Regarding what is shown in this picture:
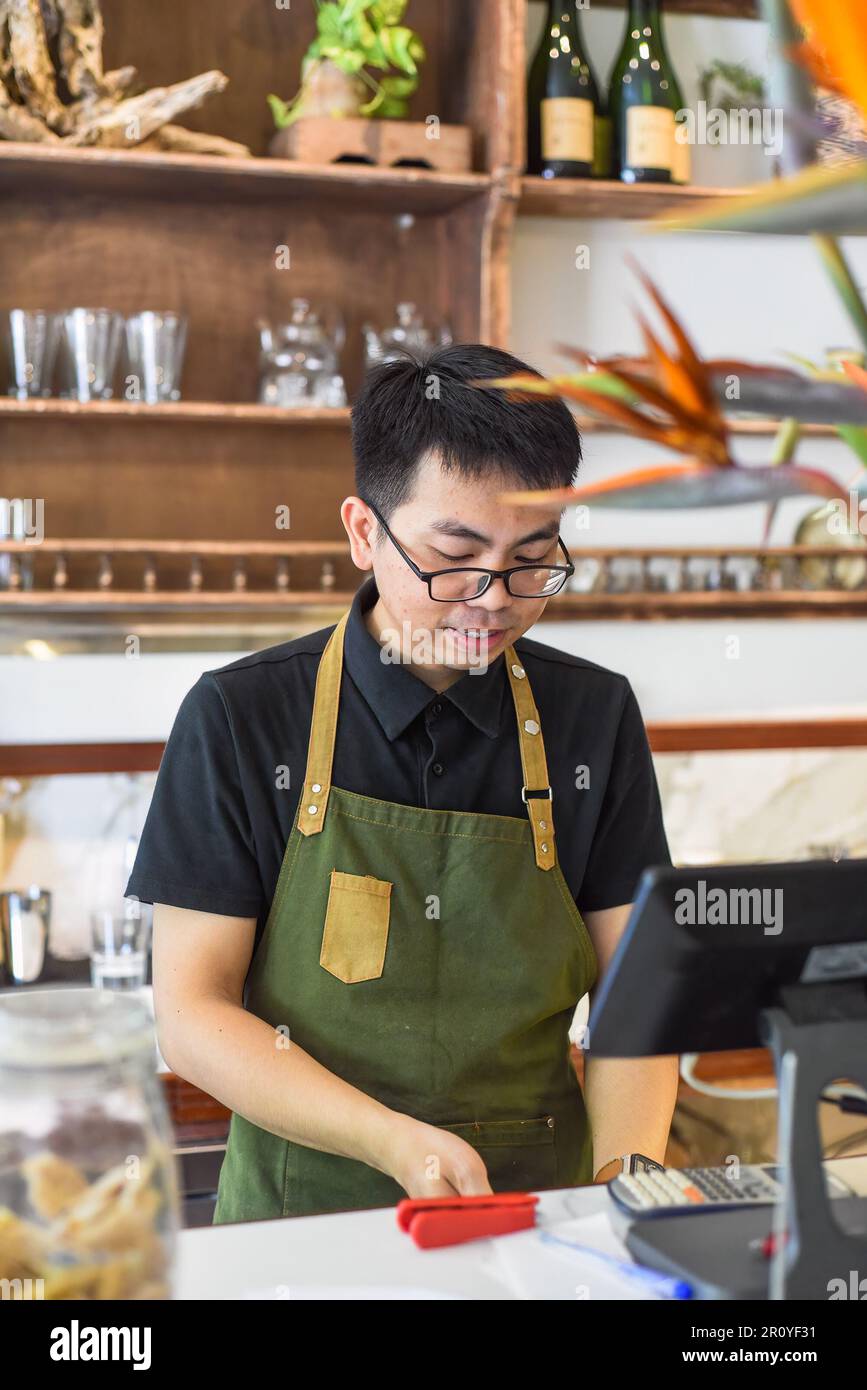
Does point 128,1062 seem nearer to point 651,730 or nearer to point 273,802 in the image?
point 273,802

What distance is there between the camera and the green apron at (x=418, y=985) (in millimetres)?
1557

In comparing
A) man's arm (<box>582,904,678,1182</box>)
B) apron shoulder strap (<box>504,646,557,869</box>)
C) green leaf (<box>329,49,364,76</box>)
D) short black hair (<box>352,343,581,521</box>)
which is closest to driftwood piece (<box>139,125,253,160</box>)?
green leaf (<box>329,49,364,76</box>)

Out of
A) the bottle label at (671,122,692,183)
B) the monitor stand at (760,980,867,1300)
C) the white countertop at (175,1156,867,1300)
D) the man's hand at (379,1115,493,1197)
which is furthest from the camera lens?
the bottle label at (671,122,692,183)

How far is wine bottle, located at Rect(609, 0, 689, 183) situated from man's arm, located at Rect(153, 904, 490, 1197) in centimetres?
190

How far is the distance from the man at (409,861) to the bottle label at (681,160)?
1510mm

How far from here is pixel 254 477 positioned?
2885 millimetres

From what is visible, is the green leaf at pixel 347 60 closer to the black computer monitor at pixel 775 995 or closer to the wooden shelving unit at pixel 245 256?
the wooden shelving unit at pixel 245 256

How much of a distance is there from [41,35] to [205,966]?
6.02 feet

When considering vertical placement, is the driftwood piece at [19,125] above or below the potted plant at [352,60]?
below

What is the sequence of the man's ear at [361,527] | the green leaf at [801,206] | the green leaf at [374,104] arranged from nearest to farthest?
the green leaf at [801,206]
the man's ear at [361,527]
the green leaf at [374,104]

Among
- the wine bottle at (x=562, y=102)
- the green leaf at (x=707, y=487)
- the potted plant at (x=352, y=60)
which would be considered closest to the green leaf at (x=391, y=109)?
the potted plant at (x=352, y=60)

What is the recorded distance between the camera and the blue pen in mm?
1023

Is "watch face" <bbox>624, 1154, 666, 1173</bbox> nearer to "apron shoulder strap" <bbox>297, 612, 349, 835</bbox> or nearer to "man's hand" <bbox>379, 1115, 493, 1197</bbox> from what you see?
"man's hand" <bbox>379, 1115, 493, 1197</bbox>

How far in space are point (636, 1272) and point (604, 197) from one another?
2214 mm
